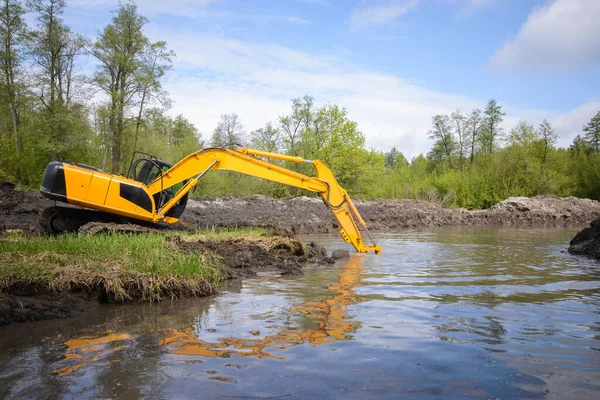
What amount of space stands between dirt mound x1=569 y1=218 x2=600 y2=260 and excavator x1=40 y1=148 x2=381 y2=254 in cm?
553

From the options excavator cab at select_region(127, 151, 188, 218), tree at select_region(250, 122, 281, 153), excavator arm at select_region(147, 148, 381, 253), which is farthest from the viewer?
tree at select_region(250, 122, 281, 153)

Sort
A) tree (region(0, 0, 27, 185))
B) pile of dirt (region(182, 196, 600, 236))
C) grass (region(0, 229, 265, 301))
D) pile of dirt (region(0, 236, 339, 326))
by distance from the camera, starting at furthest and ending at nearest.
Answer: tree (region(0, 0, 27, 185)), pile of dirt (region(182, 196, 600, 236)), grass (region(0, 229, 265, 301)), pile of dirt (region(0, 236, 339, 326))

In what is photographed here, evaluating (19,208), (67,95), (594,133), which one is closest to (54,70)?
(67,95)

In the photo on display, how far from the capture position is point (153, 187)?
12.2 metres

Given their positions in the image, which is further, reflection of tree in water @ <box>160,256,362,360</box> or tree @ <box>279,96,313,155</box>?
tree @ <box>279,96,313,155</box>

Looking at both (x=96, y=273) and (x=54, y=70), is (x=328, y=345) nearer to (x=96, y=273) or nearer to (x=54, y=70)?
(x=96, y=273)

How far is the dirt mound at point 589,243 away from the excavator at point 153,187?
5.53m

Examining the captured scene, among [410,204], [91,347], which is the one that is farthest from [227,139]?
[91,347]

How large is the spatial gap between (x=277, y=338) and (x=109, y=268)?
10.7 ft

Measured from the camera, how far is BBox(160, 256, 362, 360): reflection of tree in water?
4.85m

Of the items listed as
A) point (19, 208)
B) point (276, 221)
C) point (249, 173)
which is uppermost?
point (249, 173)

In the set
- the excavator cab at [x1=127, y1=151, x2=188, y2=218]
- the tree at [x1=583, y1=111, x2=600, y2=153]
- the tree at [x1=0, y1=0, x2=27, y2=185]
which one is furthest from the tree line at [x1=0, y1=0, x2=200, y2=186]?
the tree at [x1=583, y1=111, x2=600, y2=153]

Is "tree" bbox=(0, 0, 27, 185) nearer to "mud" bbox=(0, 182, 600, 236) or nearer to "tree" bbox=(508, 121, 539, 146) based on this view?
"mud" bbox=(0, 182, 600, 236)

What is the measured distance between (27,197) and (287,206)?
12382 mm
